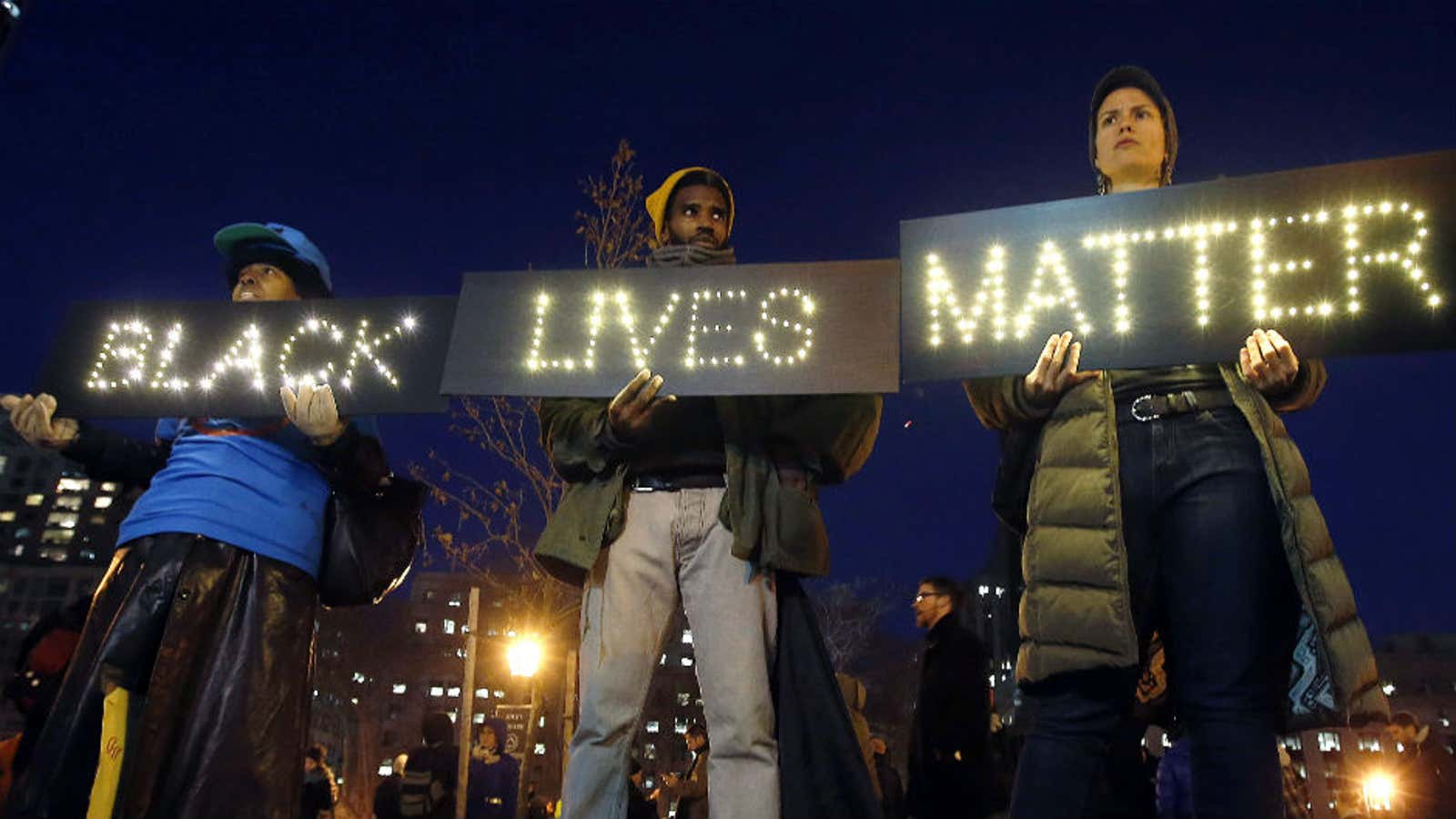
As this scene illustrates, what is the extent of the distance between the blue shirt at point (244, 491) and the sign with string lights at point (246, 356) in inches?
5.7

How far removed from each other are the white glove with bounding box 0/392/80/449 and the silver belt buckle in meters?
3.76

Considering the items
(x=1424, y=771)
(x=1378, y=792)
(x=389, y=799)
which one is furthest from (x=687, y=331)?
(x=1378, y=792)

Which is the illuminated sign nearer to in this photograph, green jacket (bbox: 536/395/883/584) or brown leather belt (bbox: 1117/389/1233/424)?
green jacket (bbox: 536/395/883/584)

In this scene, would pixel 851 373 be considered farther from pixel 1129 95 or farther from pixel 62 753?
pixel 62 753

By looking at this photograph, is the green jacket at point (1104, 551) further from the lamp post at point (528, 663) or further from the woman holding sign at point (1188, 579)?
the lamp post at point (528, 663)

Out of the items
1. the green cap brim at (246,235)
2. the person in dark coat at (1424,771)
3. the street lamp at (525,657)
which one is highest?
the green cap brim at (246,235)

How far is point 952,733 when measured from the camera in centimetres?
635

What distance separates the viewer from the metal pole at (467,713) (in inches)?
464

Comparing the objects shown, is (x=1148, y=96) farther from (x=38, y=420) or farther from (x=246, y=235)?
(x=38, y=420)

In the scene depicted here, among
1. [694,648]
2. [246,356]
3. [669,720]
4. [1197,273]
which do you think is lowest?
[669,720]

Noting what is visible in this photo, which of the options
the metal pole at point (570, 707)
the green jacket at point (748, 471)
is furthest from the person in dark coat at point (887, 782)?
the green jacket at point (748, 471)

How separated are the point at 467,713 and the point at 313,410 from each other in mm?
11044

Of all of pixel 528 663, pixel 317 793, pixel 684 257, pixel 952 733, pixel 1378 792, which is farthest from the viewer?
pixel 528 663

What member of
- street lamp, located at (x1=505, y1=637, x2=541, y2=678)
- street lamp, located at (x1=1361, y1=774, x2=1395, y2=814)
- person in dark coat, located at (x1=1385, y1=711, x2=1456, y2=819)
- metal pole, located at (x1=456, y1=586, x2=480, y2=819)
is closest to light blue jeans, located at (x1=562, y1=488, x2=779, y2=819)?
person in dark coat, located at (x1=1385, y1=711, x2=1456, y2=819)
